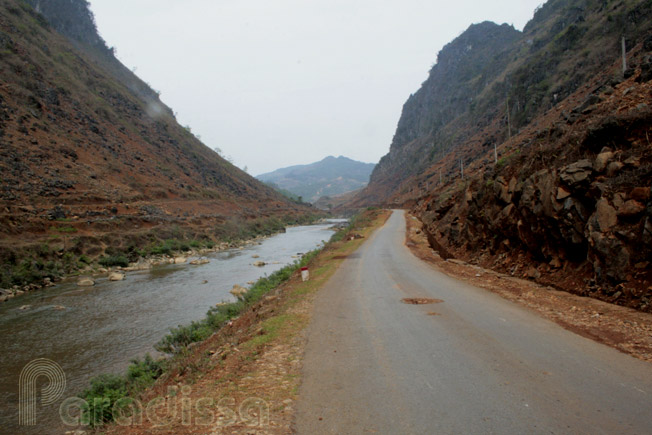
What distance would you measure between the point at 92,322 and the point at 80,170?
33525mm

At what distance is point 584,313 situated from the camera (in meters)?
7.47

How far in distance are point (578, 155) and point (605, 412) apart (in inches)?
331

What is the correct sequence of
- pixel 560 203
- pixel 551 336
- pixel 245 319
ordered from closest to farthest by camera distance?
pixel 551 336, pixel 560 203, pixel 245 319

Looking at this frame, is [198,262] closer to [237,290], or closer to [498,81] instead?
[237,290]

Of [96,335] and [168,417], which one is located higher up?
[168,417]

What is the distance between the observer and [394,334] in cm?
705

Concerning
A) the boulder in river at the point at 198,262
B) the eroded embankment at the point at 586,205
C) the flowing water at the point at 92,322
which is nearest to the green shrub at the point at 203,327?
the flowing water at the point at 92,322

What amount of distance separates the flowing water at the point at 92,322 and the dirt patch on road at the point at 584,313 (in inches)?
394

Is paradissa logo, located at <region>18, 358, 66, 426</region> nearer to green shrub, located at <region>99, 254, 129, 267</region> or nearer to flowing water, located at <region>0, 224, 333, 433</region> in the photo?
flowing water, located at <region>0, 224, 333, 433</region>

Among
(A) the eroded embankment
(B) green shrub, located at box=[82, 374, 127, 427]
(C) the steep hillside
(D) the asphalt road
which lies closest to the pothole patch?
(D) the asphalt road

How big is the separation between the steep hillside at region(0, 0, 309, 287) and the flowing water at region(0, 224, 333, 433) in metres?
5.20

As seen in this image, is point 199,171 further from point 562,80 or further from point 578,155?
point 578,155

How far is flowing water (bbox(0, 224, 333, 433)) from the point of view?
929cm

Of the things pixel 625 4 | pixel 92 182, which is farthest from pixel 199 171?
pixel 625 4
